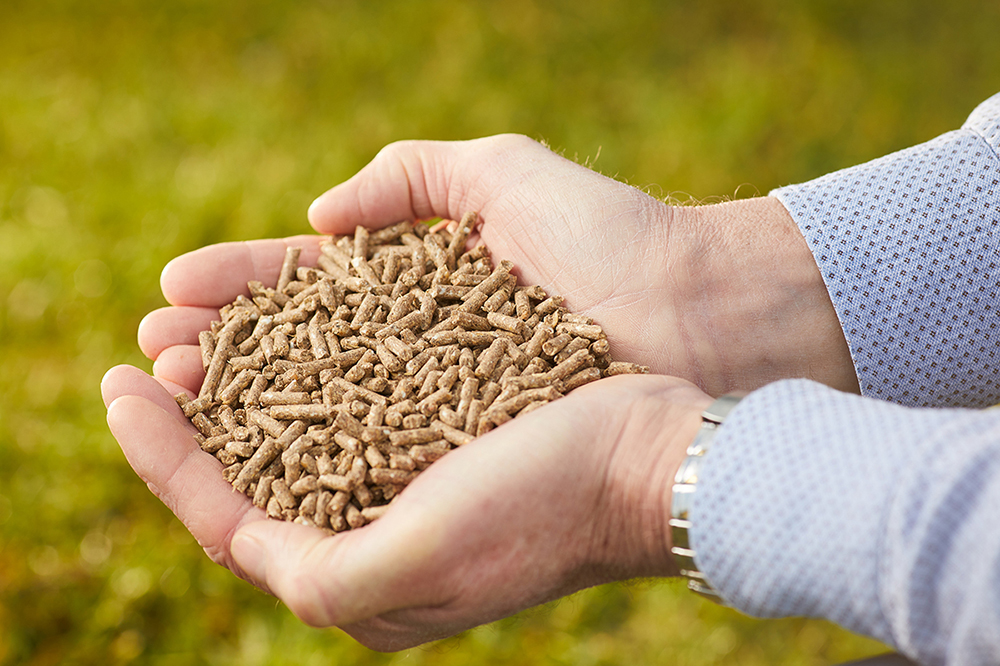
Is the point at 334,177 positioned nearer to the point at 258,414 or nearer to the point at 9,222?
the point at 9,222

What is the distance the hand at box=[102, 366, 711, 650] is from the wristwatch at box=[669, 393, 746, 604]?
4.2 inches

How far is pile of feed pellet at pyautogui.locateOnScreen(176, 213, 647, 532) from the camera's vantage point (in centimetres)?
262

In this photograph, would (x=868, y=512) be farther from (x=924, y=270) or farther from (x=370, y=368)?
(x=370, y=368)

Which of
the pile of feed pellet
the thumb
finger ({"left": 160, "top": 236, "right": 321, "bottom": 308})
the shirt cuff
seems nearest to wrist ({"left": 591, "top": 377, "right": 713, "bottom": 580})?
the shirt cuff

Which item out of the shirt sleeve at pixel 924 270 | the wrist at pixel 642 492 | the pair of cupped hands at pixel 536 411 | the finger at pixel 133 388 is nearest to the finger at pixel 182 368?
the pair of cupped hands at pixel 536 411

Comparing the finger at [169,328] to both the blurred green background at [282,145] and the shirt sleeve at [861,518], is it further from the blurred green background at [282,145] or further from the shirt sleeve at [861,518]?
the shirt sleeve at [861,518]

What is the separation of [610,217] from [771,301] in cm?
72

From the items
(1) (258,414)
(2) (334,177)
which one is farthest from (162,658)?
(2) (334,177)

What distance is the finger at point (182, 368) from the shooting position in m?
3.16

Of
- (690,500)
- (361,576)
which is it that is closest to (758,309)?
(690,500)

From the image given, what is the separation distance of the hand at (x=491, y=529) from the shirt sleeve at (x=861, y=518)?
A: 0.27 metres

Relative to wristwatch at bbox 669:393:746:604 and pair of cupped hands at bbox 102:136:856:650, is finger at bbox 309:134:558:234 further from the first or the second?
wristwatch at bbox 669:393:746:604

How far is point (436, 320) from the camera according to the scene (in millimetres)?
3211

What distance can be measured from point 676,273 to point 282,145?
429 centimetres
